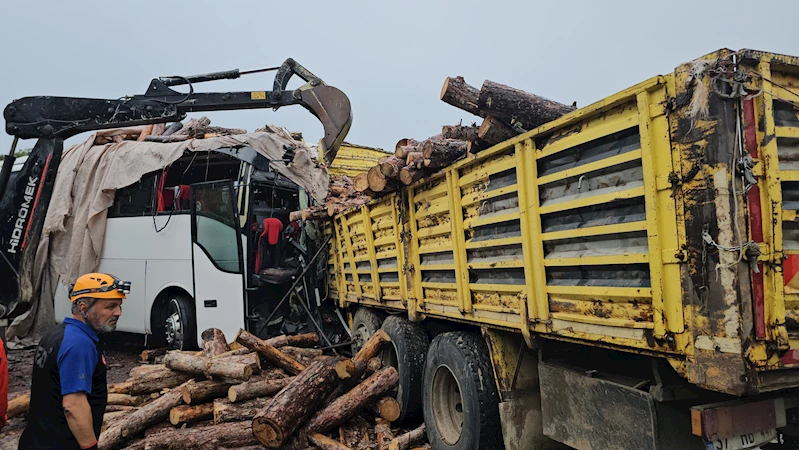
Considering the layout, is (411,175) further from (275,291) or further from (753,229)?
(275,291)

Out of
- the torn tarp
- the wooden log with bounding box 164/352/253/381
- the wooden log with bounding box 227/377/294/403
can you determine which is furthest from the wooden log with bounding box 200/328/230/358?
the torn tarp

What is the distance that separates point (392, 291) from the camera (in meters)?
5.95

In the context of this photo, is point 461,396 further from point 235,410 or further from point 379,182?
point 235,410

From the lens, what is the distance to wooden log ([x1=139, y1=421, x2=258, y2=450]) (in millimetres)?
4816

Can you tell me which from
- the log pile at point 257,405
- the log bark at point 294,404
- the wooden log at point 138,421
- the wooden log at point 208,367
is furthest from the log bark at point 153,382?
the log bark at point 294,404

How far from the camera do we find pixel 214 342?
6.91 meters

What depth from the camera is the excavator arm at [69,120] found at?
6.93 metres

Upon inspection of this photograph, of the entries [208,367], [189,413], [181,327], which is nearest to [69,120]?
[181,327]

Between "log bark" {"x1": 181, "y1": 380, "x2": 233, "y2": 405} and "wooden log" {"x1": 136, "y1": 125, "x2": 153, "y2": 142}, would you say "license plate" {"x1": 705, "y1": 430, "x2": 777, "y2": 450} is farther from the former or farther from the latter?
"wooden log" {"x1": 136, "y1": 125, "x2": 153, "y2": 142}

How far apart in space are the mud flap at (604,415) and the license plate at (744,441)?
0.22 m

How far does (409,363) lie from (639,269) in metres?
3.13

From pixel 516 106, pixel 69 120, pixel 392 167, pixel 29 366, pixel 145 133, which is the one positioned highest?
pixel 145 133

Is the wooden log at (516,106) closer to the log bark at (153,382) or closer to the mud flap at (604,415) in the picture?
the mud flap at (604,415)

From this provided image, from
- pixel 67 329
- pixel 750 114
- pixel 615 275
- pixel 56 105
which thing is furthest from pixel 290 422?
pixel 56 105
